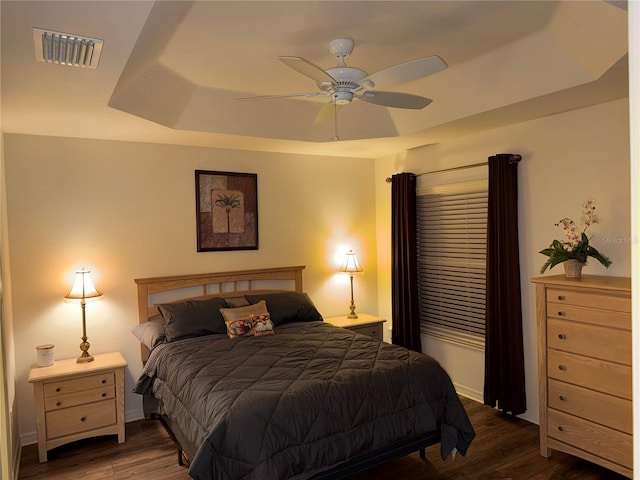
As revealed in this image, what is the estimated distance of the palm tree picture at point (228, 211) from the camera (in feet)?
14.6

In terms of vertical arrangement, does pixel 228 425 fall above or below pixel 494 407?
above

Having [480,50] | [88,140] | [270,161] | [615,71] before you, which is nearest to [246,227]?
[270,161]

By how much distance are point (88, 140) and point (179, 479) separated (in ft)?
9.13

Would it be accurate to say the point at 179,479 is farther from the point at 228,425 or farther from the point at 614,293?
the point at 614,293

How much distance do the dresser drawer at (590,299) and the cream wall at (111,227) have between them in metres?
2.60

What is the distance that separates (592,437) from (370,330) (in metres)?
2.29

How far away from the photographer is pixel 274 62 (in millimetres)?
3086

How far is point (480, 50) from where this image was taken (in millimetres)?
3029

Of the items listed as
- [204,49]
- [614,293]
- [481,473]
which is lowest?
[481,473]

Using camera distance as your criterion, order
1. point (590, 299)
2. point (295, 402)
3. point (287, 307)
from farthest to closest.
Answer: point (287, 307), point (590, 299), point (295, 402)

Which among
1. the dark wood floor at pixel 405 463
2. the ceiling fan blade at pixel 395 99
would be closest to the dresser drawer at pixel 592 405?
the dark wood floor at pixel 405 463

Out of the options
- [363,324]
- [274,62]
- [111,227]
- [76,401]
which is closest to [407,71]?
[274,62]

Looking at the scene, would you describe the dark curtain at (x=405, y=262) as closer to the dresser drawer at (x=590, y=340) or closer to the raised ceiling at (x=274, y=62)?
the raised ceiling at (x=274, y=62)

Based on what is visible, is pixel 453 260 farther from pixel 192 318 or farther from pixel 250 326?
pixel 192 318
